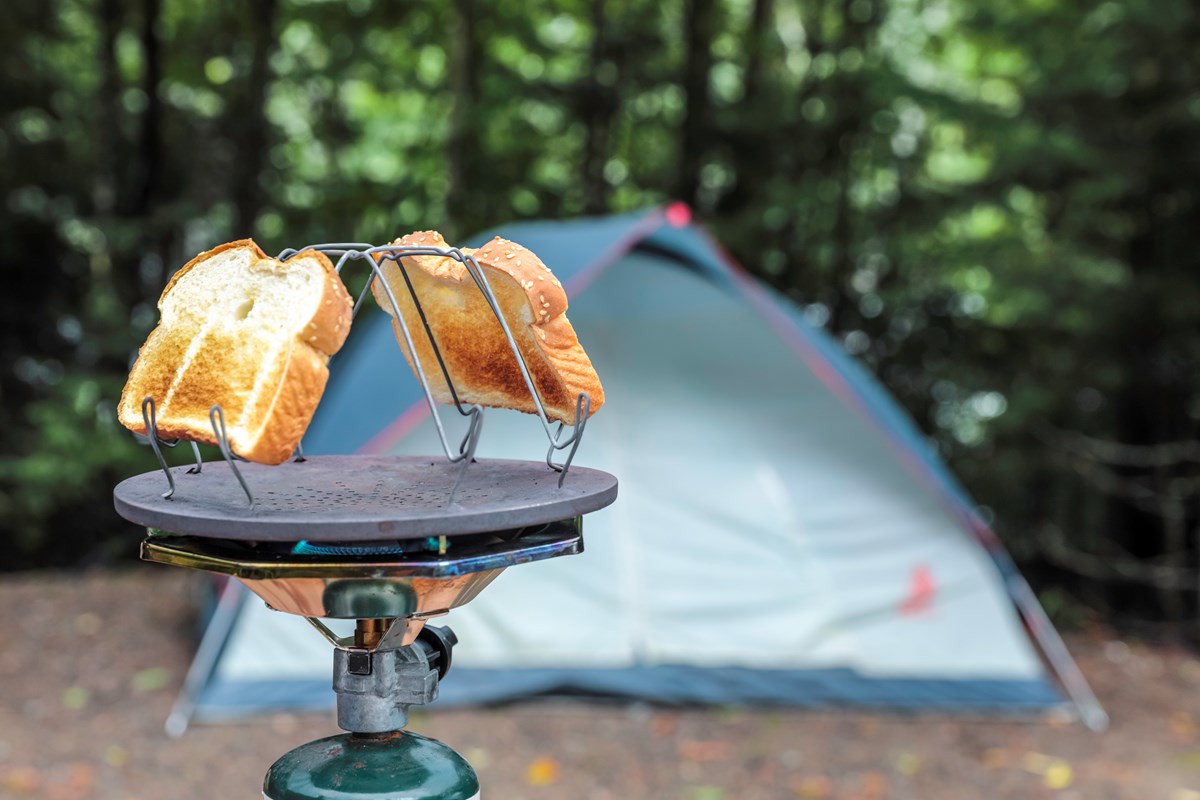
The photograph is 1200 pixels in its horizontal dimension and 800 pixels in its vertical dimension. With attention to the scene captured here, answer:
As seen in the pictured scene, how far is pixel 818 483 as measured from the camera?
4883mm

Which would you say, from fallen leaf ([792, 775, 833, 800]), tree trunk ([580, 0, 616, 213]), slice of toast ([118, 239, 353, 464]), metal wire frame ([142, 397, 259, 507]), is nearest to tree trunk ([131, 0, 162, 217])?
tree trunk ([580, 0, 616, 213])

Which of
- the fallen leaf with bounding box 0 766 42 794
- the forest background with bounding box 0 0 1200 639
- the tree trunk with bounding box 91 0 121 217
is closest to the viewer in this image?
the fallen leaf with bounding box 0 766 42 794

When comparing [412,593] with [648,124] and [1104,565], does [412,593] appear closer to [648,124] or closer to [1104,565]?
[1104,565]

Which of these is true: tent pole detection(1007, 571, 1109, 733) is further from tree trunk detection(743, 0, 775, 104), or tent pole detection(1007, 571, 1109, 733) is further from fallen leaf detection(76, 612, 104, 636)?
fallen leaf detection(76, 612, 104, 636)

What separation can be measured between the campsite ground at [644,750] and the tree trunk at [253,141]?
12.1ft

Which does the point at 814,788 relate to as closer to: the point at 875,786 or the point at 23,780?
the point at 875,786

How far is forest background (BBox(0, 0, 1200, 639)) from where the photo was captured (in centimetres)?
603

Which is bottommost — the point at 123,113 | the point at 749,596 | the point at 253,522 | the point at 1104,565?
the point at 1104,565

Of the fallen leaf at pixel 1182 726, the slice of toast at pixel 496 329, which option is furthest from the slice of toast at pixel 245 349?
the fallen leaf at pixel 1182 726

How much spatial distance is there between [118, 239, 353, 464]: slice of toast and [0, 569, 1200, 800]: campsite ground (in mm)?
2651

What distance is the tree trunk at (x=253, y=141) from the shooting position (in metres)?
7.66

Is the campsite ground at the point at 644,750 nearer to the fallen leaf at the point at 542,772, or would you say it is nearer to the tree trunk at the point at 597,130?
the fallen leaf at the point at 542,772

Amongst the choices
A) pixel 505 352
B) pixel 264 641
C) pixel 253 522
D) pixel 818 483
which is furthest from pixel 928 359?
pixel 253 522

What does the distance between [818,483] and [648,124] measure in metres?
4.20
